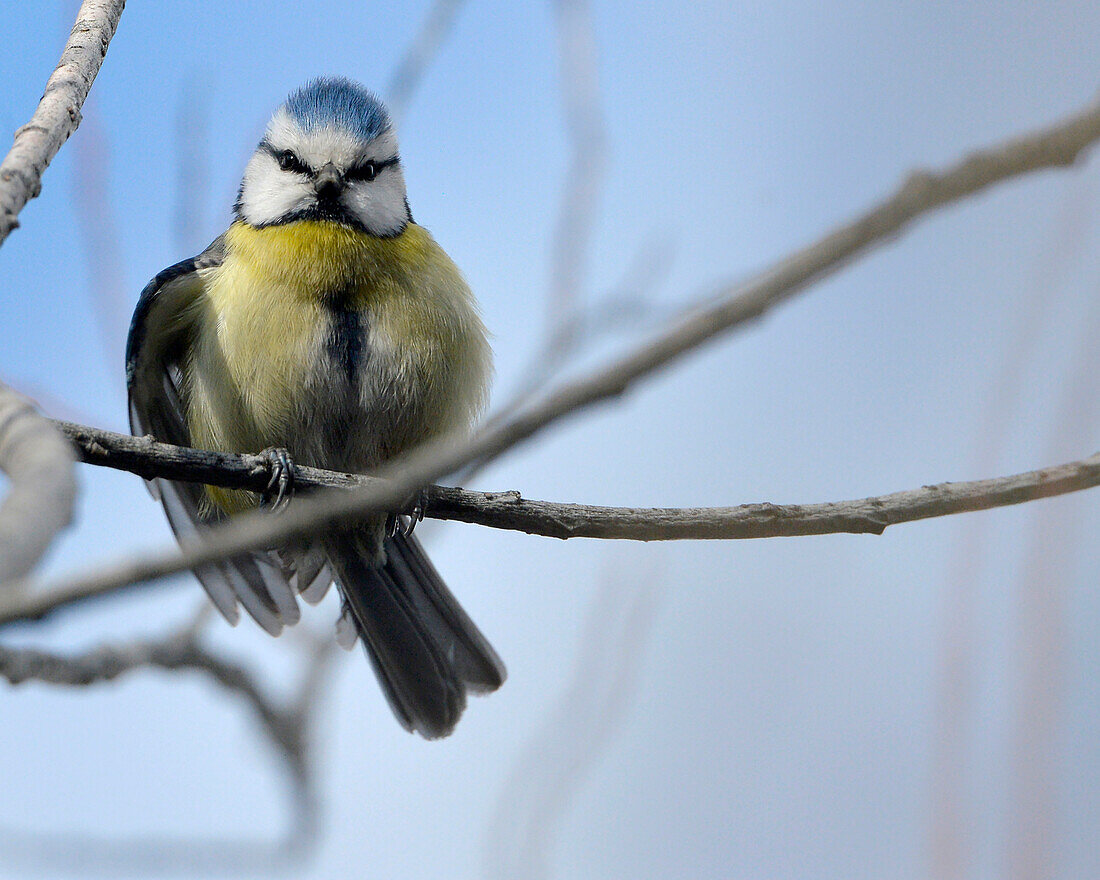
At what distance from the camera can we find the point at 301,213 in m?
3.14

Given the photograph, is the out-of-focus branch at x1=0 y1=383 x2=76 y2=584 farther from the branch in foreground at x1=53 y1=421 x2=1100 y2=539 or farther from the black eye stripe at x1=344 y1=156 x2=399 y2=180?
the black eye stripe at x1=344 y1=156 x2=399 y2=180

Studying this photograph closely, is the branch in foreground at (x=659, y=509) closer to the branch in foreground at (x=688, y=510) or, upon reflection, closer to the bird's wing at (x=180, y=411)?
the branch in foreground at (x=688, y=510)

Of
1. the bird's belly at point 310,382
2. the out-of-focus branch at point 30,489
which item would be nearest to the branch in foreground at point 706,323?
the out-of-focus branch at point 30,489

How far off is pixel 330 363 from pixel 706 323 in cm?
209

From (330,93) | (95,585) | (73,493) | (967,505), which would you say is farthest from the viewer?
(330,93)

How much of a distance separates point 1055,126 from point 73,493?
994mm

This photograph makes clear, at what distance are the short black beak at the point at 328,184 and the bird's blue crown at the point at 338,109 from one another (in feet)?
0.70

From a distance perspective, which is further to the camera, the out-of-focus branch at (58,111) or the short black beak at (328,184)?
the short black beak at (328,184)

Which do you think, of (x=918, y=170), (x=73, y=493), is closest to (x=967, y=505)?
(x=918, y=170)

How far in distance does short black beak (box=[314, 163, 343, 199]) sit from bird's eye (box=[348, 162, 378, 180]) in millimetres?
76

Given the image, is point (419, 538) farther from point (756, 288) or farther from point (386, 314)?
point (756, 288)

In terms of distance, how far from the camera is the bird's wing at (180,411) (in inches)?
121

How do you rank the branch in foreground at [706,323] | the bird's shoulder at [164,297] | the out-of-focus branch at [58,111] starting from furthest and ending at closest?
the bird's shoulder at [164,297], the out-of-focus branch at [58,111], the branch in foreground at [706,323]

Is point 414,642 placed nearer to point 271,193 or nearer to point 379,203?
point 379,203
